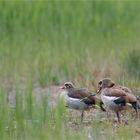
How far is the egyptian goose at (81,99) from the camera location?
26.9 feet

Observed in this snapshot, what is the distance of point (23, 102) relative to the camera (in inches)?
306

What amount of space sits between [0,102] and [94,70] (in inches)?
154

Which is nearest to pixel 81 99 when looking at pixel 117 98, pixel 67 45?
pixel 117 98

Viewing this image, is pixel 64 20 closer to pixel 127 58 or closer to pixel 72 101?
pixel 127 58

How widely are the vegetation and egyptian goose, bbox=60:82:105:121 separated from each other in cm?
17

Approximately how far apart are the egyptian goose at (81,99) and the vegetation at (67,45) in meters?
0.17

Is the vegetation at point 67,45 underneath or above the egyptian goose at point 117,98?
above

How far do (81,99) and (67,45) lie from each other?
4.65 meters

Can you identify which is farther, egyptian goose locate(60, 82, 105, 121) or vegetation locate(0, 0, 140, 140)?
vegetation locate(0, 0, 140, 140)

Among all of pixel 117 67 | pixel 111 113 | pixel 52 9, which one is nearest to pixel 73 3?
pixel 52 9

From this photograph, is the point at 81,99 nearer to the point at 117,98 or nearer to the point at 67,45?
the point at 117,98

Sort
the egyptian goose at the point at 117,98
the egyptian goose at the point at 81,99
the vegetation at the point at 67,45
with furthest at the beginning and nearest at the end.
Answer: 1. the vegetation at the point at 67,45
2. the egyptian goose at the point at 81,99
3. the egyptian goose at the point at 117,98

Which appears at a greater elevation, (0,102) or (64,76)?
(64,76)

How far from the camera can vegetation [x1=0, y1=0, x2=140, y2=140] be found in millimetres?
10359
